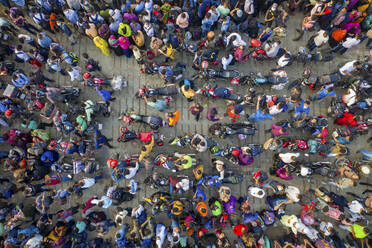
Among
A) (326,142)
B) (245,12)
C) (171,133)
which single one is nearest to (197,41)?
(245,12)

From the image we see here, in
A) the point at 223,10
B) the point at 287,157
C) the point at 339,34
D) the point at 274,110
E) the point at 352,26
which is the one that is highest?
the point at 223,10

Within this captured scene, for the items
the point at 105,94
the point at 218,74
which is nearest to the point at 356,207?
the point at 218,74

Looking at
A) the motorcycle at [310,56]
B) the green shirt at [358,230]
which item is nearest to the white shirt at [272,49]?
the motorcycle at [310,56]

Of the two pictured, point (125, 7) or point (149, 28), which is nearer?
point (149, 28)

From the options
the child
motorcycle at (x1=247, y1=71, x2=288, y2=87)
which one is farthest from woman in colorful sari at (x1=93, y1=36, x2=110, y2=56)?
motorcycle at (x1=247, y1=71, x2=288, y2=87)

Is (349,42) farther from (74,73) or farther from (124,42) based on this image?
(74,73)

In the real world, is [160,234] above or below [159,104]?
below

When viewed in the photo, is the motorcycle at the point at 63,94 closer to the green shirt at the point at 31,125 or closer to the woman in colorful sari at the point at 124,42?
the green shirt at the point at 31,125
